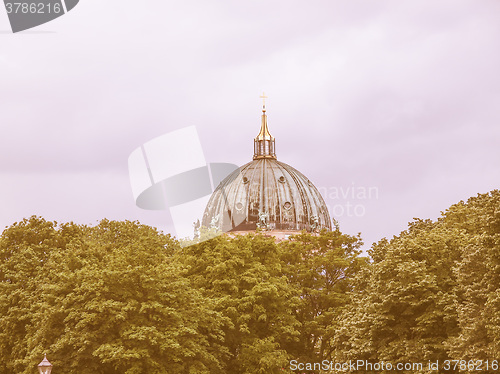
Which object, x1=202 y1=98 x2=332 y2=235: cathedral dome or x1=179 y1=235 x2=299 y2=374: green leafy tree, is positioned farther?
x1=202 y1=98 x2=332 y2=235: cathedral dome

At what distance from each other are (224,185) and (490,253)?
132 meters

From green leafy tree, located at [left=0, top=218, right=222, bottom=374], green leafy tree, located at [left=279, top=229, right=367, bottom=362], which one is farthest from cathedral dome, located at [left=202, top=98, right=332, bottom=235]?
green leafy tree, located at [left=0, top=218, right=222, bottom=374]

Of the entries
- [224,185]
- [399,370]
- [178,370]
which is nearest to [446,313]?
[399,370]

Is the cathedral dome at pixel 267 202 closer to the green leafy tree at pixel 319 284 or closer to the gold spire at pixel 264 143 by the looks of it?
the gold spire at pixel 264 143

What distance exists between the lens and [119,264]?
62.3m

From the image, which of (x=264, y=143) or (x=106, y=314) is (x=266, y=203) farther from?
(x=106, y=314)

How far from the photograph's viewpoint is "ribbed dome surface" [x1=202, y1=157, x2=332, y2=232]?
175750 millimetres

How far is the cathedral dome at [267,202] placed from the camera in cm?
17562

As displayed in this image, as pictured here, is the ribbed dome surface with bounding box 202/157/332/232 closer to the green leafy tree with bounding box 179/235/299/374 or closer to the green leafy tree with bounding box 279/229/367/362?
the green leafy tree with bounding box 279/229/367/362

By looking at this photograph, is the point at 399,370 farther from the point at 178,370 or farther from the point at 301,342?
the point at 301,342

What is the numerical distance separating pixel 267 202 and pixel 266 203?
0.89ft

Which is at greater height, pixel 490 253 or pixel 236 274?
pixel 236 274

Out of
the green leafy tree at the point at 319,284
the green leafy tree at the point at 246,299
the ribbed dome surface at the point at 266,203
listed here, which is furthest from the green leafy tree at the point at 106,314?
the ribbed dome surface at the point at 266,203

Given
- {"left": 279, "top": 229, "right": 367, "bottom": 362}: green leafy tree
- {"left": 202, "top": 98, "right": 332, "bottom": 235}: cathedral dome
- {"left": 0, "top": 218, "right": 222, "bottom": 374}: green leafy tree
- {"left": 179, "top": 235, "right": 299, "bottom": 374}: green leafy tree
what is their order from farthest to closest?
{"left": 202, "top": 98, "right": 332, "bottom": 235}: cathedral dome, {"left": 279, "top": 229, "right": 367, "bottom": 362}: green leafy tree, {"left": 179, "top": 235, "right": 299, "bottom": 374}: green leafy tree, {"left": 0, "top": 218, "right": 222, "bottom": 374}: green leafy tree
